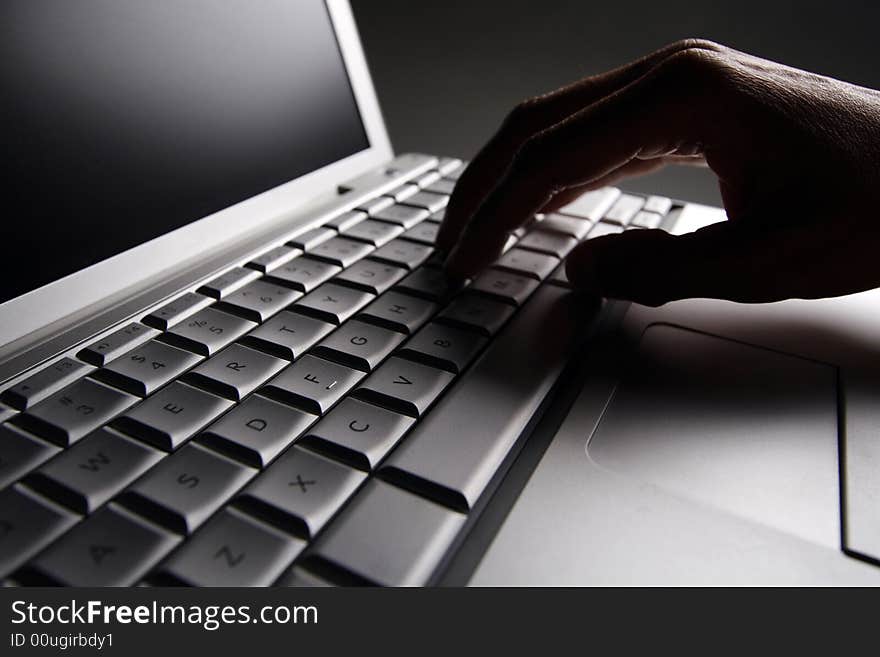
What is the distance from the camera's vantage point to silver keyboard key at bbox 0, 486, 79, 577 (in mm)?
319

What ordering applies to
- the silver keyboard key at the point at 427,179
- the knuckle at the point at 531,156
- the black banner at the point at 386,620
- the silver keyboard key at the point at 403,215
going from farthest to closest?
1. the silver keyboard key at the point at 427,179
2. the silver keyboard key at the point at 403,215
3. the knuckle at the point at 531,156
4. the black banner at the point at 386,620

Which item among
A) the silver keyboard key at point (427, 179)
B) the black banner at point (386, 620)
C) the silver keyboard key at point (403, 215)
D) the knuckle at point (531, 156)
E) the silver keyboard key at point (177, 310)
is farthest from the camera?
the silver keyboard key at point (427, 179)

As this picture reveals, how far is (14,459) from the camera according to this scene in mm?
376

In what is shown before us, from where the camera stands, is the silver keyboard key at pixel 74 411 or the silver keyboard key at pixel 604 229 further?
the silver keyboard key at pixel 604 229

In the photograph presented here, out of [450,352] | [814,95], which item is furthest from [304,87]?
[814,95]

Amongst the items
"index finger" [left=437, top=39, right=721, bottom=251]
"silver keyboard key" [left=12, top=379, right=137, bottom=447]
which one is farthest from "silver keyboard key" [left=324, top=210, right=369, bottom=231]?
"silver keyboard key" [left=12, top=379, right=137, bottom=447]

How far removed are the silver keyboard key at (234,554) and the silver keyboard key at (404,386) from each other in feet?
0.42

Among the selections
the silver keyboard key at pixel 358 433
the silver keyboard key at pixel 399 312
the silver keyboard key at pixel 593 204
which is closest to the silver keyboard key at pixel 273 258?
the silver keyboard key at pixel 399 312

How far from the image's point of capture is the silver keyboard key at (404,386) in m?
0.44

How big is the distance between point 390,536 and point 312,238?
1.34 ft

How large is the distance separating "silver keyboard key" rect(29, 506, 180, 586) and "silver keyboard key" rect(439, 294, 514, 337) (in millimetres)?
294

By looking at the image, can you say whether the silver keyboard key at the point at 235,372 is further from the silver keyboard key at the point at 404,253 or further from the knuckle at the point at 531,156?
the knuckle at the point at 531,156

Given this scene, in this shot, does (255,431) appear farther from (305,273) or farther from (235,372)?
(305,273)

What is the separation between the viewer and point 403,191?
81 centimetres
